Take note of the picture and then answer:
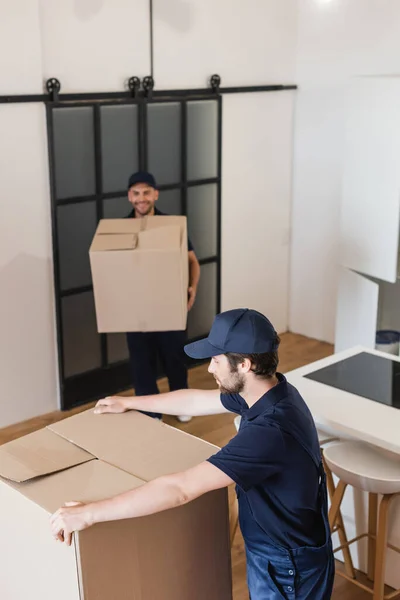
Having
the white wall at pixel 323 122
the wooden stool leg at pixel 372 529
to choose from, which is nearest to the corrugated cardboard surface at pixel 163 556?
the wooden stool leg at pixel 372 529

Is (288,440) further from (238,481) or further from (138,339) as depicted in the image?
(138,339)

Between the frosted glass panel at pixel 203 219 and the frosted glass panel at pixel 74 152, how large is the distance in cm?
82

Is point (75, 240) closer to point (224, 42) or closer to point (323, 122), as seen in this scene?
point (224, 42)

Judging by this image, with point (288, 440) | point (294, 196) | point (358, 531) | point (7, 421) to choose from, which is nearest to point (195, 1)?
point (294, 196)

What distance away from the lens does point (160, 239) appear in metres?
3.76

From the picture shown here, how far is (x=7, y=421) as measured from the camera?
4.54 meters

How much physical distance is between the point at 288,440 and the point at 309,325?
407 centimetres

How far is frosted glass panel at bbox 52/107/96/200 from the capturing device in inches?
175

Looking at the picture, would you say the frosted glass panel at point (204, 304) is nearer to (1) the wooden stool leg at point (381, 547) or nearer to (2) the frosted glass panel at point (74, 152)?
(2) the frosted glass panel at point (74, 152)

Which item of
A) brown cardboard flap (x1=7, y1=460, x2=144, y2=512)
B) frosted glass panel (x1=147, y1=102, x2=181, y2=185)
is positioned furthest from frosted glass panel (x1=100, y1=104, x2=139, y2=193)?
brown cardboard flap (x1=7, y1=460, x2=144, y2=512)

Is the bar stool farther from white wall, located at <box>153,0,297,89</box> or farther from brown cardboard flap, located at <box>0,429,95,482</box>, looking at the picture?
white wall, located at <box>153,0,297,89</box>

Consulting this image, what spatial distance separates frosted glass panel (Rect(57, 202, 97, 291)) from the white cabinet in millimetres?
1547

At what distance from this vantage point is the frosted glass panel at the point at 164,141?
16.1ft

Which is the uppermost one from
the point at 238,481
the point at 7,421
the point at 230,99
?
the point at 230,99
